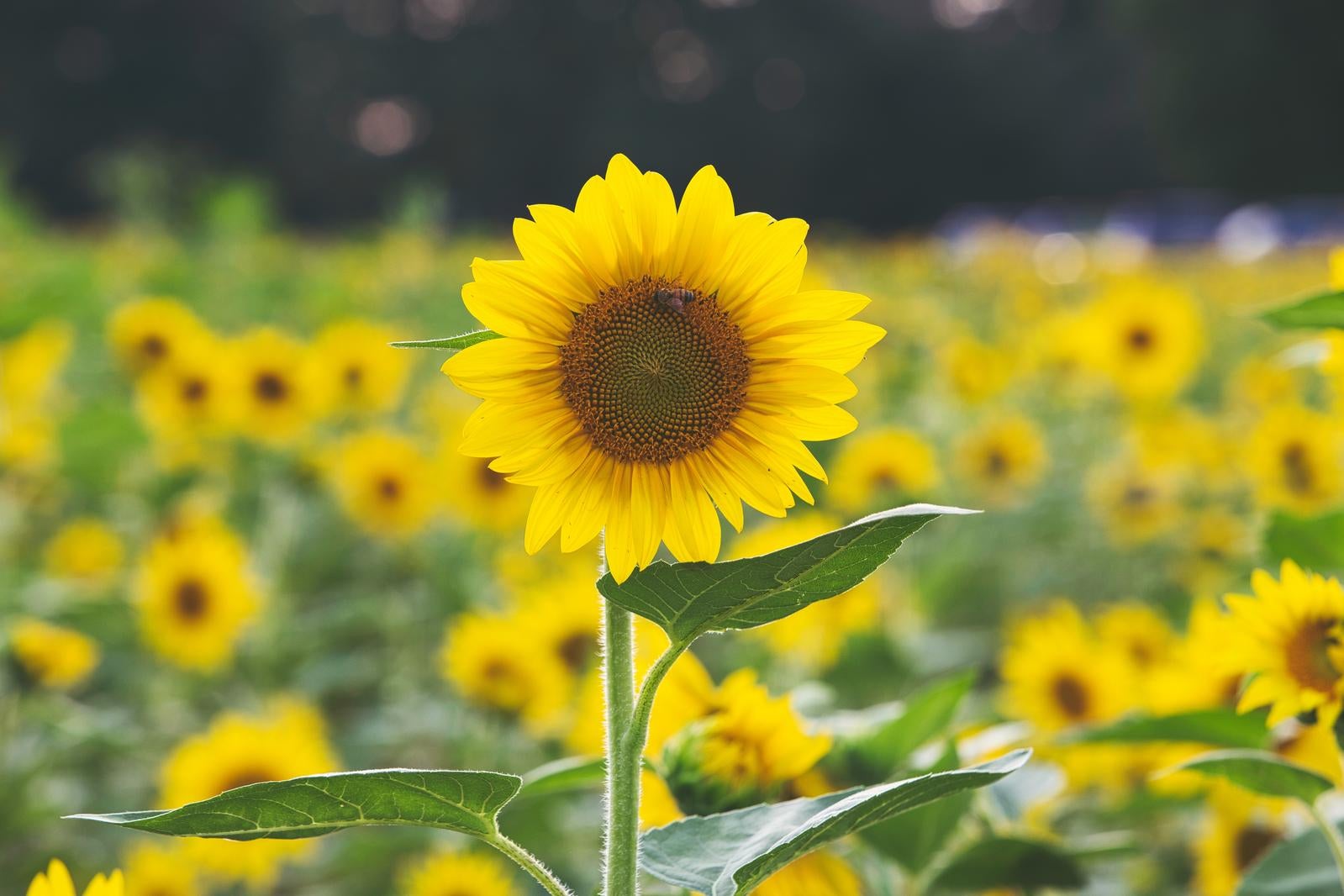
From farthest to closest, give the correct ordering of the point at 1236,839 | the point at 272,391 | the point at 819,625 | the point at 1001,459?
the point at 1001,459 → the point at 272,391 → the point at 819,625 → the point at 1236,839

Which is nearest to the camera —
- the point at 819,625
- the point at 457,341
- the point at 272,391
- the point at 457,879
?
the point at 457,341

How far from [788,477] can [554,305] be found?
158 millimetres

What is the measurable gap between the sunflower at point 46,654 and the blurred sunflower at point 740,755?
1138 mm

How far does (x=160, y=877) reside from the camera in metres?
1.41

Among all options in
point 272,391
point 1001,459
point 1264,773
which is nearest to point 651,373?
point 1264,773

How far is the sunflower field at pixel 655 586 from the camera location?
72cm

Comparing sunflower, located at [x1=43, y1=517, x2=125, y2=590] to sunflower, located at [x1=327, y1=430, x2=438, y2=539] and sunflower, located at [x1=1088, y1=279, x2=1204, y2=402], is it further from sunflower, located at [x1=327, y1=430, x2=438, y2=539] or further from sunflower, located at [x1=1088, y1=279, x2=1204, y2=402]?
sunflower, located at [x1=1088, y1=279, x2=1204, y2=402]

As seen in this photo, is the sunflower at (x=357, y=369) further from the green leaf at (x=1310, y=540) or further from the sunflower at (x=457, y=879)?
the green leaf at (x=1310, y=540)

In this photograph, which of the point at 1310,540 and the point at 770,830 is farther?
the point at 1310,540

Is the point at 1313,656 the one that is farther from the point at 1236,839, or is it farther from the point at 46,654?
the point at 46,654

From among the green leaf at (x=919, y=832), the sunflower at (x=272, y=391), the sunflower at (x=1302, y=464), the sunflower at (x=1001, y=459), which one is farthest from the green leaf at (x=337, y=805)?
the sunflower at (x=1001, y=459)

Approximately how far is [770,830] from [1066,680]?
1.07 meters

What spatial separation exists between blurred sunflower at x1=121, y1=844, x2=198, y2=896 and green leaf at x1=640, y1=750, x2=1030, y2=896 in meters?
0.85

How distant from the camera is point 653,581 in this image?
659 mm
